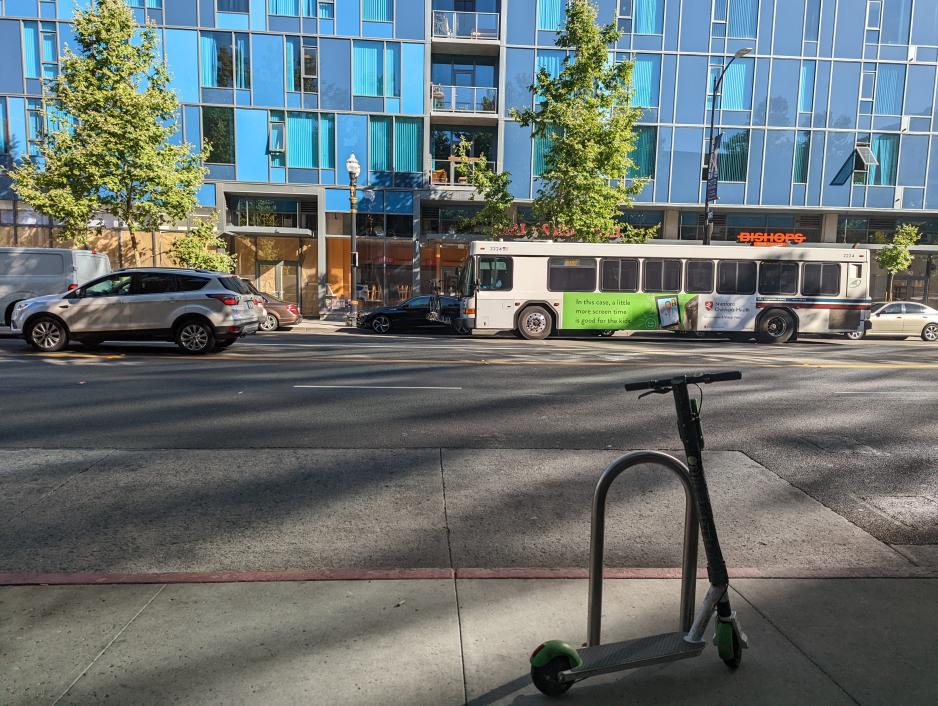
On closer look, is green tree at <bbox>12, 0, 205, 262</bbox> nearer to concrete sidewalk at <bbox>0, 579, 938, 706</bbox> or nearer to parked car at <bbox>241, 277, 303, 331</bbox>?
parked car at <bbox>241, 277, 303, 331</bbox>

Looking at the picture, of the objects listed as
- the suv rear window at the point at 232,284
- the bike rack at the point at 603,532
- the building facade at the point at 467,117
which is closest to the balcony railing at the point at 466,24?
the building facade at the point at 467,117

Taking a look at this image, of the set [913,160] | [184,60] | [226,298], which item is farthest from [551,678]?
[913,160]

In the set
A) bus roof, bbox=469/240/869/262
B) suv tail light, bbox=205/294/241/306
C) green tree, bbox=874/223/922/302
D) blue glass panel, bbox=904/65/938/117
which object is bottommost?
suv tail light, bbox=205/294/241/306

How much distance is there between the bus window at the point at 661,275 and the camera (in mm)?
19859

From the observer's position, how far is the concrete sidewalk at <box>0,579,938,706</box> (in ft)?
8.66

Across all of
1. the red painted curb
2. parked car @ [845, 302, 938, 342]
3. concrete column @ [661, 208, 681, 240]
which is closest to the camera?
the red painted curb

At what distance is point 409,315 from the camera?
22.2m

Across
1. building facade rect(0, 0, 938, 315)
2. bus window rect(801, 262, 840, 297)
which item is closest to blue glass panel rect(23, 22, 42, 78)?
building facade rect(0, 0, 938, 315)

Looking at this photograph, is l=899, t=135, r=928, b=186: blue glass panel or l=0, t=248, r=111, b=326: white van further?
l=899, t=135, r=928, b=186: blue glass panel

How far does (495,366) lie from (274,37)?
2348 cm

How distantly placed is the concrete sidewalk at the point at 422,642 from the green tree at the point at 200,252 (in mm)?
22848

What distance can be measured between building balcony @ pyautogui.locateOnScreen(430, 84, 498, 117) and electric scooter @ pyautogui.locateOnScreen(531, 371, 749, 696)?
95.2ft

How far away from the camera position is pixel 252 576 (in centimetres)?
A: 357

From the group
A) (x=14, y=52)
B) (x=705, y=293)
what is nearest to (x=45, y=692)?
(x=705, y=293)
